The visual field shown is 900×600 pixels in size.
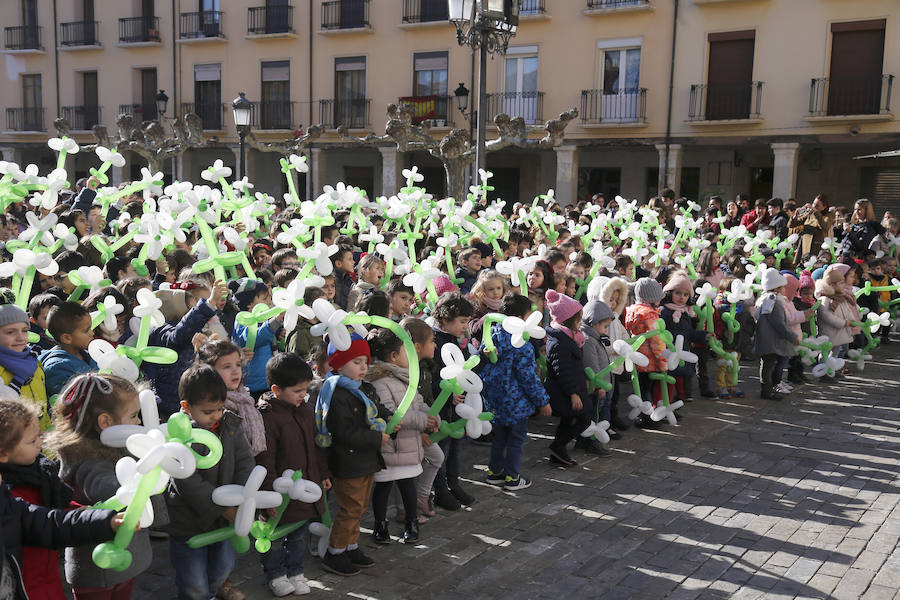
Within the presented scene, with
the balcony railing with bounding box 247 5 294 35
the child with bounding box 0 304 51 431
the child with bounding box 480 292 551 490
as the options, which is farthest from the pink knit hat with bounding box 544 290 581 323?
the balcony railing with bounding box 247 5 294 35

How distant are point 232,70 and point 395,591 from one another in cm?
2403

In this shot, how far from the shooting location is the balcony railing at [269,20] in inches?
966

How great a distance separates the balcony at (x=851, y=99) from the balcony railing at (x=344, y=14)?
39.6 ft

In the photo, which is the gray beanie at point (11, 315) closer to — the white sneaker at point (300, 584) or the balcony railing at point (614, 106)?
the white sneaker at point (300, 584)

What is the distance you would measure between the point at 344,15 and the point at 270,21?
2.56 metres

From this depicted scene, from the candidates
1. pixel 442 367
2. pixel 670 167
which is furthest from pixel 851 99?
pixel 442 367

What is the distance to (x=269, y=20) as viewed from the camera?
81.8 ft

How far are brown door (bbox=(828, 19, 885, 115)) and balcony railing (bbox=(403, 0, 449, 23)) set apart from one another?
9.72 metres

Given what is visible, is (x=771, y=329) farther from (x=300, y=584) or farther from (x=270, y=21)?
(x=270, y=21)

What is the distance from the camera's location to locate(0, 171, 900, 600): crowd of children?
2.94m

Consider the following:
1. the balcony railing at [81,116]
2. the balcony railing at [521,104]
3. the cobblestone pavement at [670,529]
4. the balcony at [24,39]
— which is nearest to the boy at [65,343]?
the cobblestone pavement at [670,529]

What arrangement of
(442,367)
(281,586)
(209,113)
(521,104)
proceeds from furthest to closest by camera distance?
(209,113)
(521,104)
(442,367)
(281,586)

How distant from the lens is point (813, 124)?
61.7ft

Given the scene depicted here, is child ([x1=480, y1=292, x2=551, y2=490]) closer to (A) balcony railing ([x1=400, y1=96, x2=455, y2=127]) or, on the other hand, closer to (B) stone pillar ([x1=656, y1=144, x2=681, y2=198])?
(B) stone pillar ([x1=656, y1=144, x2=681, y2=198])
